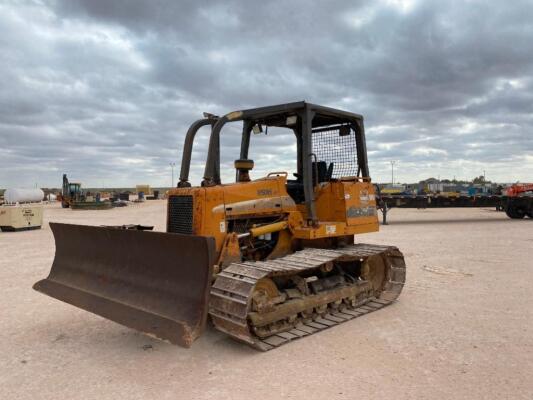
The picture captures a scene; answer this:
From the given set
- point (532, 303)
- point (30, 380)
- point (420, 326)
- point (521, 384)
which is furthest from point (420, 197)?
point (30, 380)

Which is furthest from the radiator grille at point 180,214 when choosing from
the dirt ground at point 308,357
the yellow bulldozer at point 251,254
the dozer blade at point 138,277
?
the dirt ground at point 308,357

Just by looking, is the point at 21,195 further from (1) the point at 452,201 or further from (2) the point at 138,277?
(2) the point at 138,277

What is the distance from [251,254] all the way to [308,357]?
1901mm

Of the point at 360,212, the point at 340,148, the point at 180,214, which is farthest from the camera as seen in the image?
the point at 340,148

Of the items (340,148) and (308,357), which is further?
(340,148)

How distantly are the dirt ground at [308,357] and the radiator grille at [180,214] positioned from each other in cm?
133

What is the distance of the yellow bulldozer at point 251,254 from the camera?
4605mm

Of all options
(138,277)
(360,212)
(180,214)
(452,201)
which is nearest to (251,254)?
(180,214)

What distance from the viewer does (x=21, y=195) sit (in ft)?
109

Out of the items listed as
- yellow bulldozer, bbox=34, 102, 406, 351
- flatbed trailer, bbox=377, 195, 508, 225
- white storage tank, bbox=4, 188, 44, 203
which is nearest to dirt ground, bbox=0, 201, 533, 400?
yellow bulldozer, bbox=34, 102, 406, 351

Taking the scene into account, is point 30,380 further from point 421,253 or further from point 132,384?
point 421,253

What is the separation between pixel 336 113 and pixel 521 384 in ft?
13.5

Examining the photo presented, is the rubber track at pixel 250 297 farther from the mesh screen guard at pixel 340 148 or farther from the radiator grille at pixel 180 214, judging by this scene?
the mesh screen guard at pixel 340 148

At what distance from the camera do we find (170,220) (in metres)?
5.77
